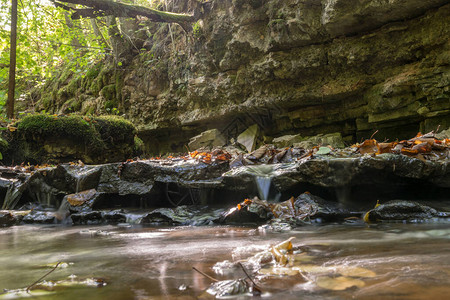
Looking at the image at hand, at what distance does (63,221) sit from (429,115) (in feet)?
22.9

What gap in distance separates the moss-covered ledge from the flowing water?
4.94 meters

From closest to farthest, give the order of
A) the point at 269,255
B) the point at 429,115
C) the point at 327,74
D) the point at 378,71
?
the point at 269,255
the point at 429,115
the point at 378,71
the point at 327,74

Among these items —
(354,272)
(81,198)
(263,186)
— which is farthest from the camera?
(81,198)

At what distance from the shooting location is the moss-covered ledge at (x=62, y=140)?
7.17 m

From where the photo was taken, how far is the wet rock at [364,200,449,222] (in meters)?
2.78

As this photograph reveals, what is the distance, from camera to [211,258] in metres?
1.68

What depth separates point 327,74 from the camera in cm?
799

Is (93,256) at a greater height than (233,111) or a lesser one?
lesser

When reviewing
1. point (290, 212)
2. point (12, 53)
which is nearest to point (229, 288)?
point (290, 212)

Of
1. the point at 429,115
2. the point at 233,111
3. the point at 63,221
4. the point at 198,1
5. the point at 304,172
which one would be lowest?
the point at 63,221

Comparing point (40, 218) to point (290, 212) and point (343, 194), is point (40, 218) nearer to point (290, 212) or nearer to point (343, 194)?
point (290, 212)

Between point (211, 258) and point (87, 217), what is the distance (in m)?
2.77

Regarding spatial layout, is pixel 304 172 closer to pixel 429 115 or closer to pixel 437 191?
pixel 437 191

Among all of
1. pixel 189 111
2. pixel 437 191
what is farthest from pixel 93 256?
pixel 189 111
